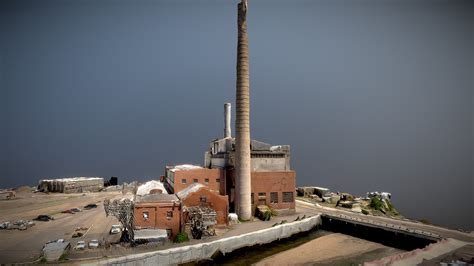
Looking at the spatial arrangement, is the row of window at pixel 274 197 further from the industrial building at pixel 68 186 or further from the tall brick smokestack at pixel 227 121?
the industrial building at pixel 68 186

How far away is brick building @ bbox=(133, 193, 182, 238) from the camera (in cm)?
3066

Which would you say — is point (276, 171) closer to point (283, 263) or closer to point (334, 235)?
point (334, 235)

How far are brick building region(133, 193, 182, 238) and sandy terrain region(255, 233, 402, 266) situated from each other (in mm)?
8239

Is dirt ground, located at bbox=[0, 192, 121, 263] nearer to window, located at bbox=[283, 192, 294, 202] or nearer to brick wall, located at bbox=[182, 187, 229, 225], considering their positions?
brick wall, located at bbox=[182, 187, 229, 225]

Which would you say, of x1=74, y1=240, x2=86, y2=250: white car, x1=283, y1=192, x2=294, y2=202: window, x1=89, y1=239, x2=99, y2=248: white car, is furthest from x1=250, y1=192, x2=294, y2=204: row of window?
x1=74, y1=240, x2=86, y2=250: white car

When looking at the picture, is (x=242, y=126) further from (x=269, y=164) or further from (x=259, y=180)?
(x=269, y=164)

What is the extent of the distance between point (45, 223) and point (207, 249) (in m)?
21.4

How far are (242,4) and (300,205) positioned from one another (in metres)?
28.5

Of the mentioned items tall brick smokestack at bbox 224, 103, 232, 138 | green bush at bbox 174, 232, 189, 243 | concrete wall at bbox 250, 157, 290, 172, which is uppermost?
tall brick smokestack at bbox 224, 103, 232, 138

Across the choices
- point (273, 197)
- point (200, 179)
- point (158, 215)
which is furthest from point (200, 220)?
point (273, 197)

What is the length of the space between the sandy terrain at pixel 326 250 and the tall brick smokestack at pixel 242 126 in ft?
27.3

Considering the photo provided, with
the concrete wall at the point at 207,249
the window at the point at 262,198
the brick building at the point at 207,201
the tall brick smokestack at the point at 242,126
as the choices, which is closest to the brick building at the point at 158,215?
the brick building at the point at 207,201

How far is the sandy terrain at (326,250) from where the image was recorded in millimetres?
29547

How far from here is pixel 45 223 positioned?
127ft
